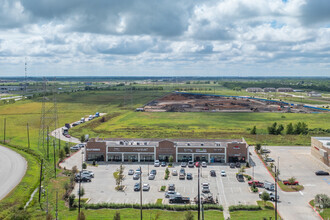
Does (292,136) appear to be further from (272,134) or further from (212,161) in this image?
(212,161)

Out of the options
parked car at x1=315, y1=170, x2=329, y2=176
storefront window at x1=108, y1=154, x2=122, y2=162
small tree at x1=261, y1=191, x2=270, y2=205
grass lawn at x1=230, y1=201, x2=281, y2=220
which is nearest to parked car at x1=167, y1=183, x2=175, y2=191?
grass lawn at x1=230, y1=201, x2=281, y2=220

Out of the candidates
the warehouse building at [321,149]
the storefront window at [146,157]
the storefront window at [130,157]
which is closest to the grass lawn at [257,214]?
the warehouse building at [321,149]

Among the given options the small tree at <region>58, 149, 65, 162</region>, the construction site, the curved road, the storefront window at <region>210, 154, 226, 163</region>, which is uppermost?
the construction site

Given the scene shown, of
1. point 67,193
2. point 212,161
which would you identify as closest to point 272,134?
point 212,161

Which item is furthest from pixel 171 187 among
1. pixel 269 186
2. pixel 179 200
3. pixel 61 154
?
pixel 61 154

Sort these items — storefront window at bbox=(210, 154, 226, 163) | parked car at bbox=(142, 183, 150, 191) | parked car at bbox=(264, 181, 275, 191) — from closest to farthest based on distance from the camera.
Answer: parked car at bbox=(142, 183, 150, 191) < parked car at bbox=(264, 181, 275, 191) < storefront window at bbox=(210, 154, 226, 163)

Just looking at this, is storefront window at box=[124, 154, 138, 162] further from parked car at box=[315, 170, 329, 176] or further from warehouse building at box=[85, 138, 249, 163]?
parked car at box=[315, 170, 329, 176]

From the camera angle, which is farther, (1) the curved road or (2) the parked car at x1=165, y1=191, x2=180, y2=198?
(1) the curved road
